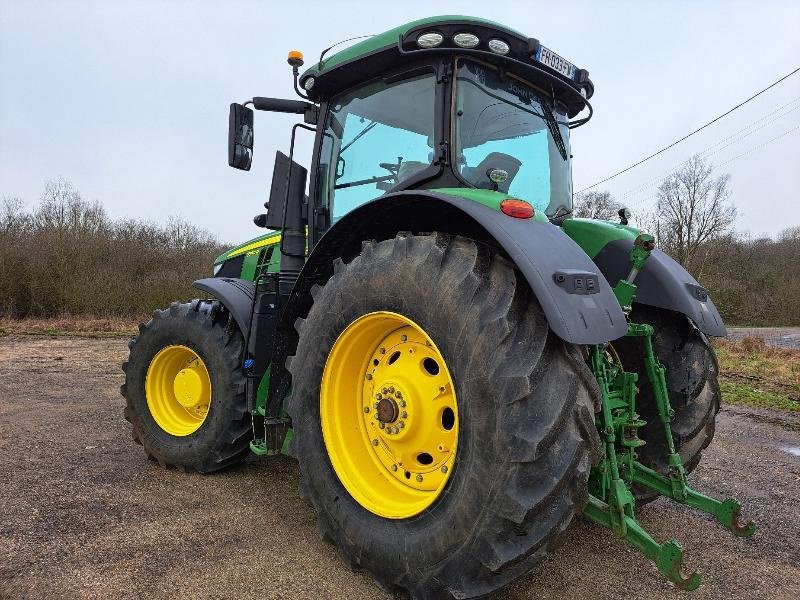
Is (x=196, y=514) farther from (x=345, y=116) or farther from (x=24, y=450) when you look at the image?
(x=345, y=116)

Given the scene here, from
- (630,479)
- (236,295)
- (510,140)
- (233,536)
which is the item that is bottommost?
(233,536)

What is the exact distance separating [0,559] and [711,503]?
2926 millimetres

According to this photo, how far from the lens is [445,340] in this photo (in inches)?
77.4

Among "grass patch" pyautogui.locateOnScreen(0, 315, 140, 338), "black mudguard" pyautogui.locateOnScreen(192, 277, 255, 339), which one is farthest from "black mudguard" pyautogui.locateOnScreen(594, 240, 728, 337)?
"grass patch" pyautogui.locateOnScreen(0, 315, 140, 338)

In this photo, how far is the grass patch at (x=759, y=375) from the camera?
664 cm

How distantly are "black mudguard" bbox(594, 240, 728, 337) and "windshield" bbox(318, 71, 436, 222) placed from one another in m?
1.05

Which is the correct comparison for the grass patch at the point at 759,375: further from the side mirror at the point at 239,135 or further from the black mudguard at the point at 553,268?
the side mirror at the point at 239,135

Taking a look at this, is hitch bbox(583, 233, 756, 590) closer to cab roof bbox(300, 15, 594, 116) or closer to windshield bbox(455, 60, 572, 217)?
windshield bbox(455, 60, 572, 217)

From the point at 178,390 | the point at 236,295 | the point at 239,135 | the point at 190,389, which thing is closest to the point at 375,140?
the point at 239,135

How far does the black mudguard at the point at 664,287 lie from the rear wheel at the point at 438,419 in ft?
3.49

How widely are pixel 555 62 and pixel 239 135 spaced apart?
1.81 m

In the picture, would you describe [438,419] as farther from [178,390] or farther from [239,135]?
[178,390]

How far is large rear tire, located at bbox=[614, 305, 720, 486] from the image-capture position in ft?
8.95

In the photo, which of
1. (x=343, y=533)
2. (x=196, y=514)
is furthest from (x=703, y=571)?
(x=196, y=514)
